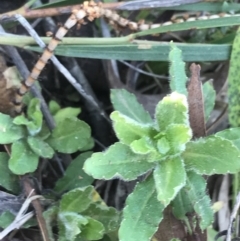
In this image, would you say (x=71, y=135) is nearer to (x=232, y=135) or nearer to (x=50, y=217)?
(x=50, y=217)

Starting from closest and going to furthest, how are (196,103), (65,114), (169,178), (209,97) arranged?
(169,178) → (196,103) → (209,97) → (65,114)

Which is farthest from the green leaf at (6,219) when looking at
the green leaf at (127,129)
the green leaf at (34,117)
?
the green leaf at (127,129)

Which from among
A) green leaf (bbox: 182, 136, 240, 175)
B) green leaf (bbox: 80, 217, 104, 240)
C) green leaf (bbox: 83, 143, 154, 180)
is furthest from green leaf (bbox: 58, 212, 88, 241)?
green leaf (bbox: 182, 136, 240, 175)

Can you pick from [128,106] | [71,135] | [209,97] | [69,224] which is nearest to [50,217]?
[69,224]

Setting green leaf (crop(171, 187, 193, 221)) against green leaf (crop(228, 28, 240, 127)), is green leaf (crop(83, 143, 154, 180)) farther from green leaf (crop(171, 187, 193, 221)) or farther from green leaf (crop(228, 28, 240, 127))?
green leaf (crop(228, 28, 240, 127))

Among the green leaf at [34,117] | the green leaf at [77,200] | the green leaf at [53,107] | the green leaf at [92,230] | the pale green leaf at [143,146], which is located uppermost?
the green leaf at [53,107]

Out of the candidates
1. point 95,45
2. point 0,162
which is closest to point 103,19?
point 95,45

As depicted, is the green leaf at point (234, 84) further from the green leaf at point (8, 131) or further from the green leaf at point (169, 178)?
the green leaf at point (8, 131)
